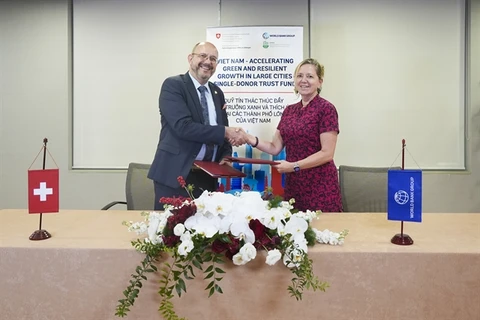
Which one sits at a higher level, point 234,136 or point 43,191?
point 234,136

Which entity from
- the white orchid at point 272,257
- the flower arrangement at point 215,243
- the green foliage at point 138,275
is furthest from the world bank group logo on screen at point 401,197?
the green foliage at point 138,275

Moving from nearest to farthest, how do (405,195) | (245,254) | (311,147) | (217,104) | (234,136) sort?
(245,254) → (405,195) → (311,147) → (234,136) → (217,104)

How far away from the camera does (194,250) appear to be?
3.44 feet

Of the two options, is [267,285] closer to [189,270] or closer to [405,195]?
[189,270]

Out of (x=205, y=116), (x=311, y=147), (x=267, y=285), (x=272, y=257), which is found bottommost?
(x=267, y=285)

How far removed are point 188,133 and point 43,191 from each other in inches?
41.4

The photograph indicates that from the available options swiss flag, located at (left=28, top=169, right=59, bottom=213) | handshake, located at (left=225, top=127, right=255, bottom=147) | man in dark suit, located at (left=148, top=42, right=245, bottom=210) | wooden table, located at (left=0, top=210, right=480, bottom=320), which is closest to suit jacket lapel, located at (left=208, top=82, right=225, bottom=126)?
man in dark suit, located at (left=148, top=42, right=245, bottom=210)

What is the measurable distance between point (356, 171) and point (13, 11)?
135 inches

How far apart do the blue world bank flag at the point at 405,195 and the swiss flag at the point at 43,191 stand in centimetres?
116

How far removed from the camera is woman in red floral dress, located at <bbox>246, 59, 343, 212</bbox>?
215cm

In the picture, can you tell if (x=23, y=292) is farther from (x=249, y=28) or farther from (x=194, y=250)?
(x=249, y=28)

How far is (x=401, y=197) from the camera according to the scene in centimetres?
123

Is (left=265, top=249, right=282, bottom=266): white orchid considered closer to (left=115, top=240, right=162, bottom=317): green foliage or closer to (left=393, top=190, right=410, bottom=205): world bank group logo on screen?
(left=115, top=240, right=162, bottom=317): green foliage

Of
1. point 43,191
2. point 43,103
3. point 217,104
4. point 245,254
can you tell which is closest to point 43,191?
point 43,191
